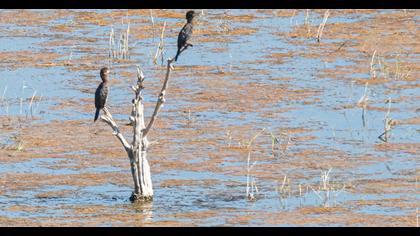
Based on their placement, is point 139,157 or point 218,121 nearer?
point 139,157

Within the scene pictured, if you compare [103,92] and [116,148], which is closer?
[103,92]

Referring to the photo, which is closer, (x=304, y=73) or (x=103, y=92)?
(x=103, y=92)

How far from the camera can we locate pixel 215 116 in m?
14.4

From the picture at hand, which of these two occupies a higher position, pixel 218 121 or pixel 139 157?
pixel 218 121
